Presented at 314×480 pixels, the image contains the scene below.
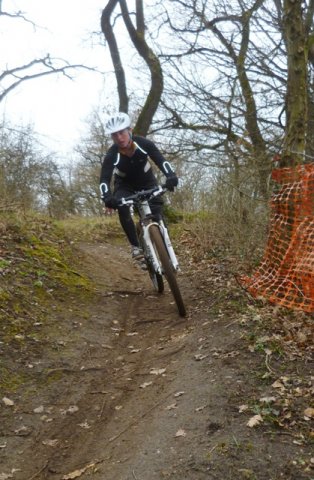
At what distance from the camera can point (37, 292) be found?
6445mm

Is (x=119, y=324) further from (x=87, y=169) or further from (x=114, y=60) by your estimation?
(x=87, y=169)

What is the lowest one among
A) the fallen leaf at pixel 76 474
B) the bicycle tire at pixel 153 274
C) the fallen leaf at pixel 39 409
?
the fallen leaf at pixel 76 474

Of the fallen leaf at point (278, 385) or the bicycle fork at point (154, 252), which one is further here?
the bicycle fork at point (154, 252)

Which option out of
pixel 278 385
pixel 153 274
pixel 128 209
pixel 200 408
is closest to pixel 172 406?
pixel 200 408

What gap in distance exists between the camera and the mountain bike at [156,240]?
5863 mm

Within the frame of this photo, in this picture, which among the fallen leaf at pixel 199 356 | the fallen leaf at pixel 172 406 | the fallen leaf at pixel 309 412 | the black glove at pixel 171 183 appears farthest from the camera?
the black glove at pixel 171 183

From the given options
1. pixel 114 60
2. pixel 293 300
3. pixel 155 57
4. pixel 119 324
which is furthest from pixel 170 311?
pixel 114 60

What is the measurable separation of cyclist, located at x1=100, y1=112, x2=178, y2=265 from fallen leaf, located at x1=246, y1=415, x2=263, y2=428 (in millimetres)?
3227

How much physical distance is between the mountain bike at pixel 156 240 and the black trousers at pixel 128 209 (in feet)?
0.39

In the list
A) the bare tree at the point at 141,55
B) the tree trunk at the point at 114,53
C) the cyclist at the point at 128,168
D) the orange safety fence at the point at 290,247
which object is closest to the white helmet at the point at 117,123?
the cyclist at the point at 128,168

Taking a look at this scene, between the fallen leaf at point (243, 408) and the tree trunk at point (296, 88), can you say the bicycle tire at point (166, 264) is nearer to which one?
the tree trunk at point (296, 88)

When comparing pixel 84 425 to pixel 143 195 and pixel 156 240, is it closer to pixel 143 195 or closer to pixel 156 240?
pixel 156 240

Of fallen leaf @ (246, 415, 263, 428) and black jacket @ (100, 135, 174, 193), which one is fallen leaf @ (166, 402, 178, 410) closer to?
fallen leaf @ (246, 415, 263, 428)

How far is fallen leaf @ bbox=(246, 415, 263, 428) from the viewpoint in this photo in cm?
336
